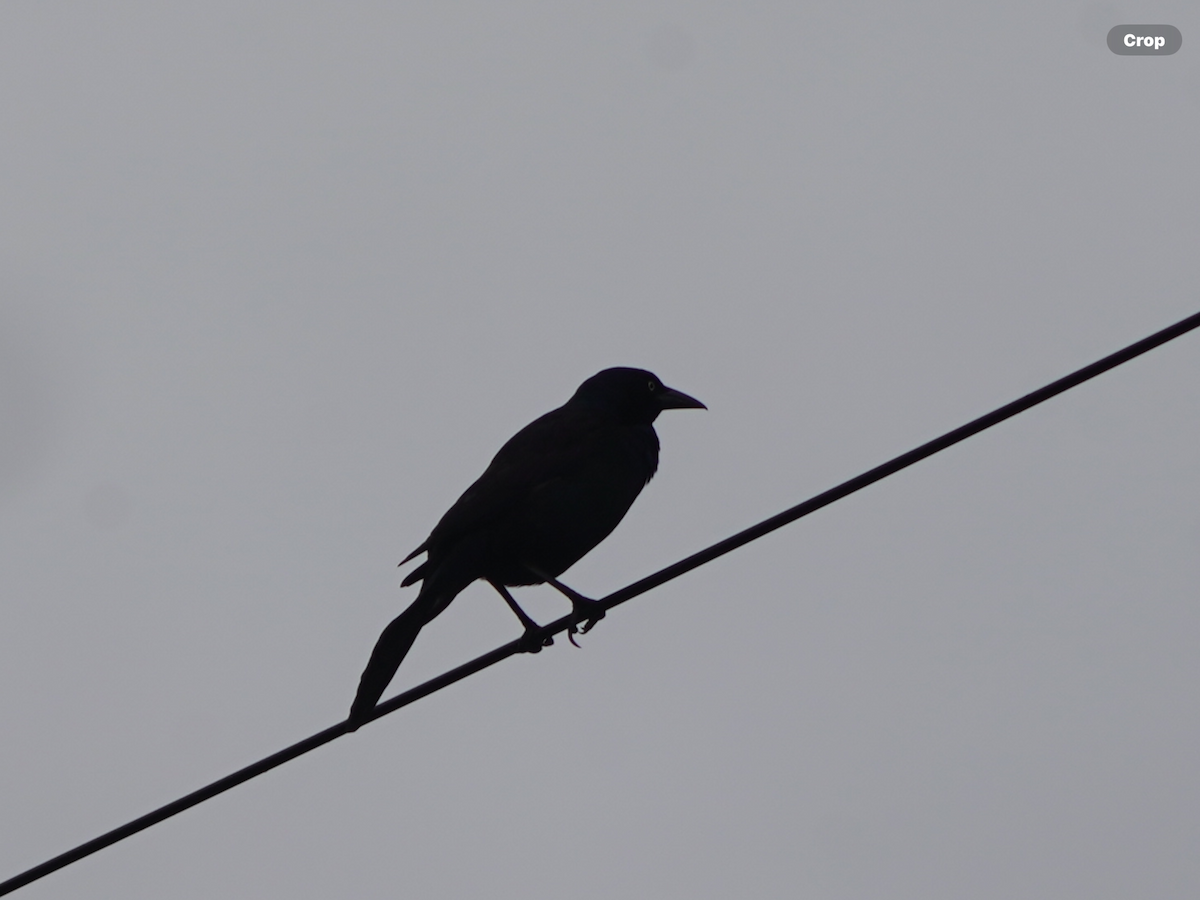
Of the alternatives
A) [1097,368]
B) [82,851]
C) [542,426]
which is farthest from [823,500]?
[542,426]

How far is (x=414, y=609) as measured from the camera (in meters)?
6.47

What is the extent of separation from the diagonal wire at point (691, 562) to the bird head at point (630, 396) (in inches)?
130

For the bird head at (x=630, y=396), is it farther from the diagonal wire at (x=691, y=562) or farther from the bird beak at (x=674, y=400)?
the diagonal wire at (x=691, y=562)

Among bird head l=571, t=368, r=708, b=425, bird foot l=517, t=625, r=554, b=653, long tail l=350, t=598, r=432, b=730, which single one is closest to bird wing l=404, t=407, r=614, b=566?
bird head l=571, t=368, r=708, b=425

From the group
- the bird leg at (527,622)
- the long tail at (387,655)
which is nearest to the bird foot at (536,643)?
the bird leg at (527,622)

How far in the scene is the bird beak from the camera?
8.23m

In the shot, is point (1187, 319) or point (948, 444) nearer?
point (1187, 319)

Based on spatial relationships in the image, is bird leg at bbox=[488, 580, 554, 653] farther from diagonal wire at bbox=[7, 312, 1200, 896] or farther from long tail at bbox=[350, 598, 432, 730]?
diagonal wire at bbox=[7, 312, 1200, 896]

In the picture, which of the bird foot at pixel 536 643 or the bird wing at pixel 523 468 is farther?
the bird wing at pixel 523 468

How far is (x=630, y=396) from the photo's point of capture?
320 inches

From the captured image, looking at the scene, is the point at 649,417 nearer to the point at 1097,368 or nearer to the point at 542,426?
the point at 542,426

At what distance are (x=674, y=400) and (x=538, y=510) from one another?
5.06 ft

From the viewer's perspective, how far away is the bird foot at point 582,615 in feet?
21.1

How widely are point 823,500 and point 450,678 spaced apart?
138 centimetres
